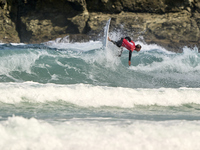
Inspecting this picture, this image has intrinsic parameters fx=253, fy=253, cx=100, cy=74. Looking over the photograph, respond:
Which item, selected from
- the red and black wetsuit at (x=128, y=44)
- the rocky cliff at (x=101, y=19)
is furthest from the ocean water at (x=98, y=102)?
the rocky cliff at (x=101, y=19)

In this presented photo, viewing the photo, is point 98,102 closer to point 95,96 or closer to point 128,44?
point 95,96

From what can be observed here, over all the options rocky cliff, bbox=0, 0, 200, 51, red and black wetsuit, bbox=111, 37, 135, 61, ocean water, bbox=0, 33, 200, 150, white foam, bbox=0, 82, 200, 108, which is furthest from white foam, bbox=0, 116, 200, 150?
rocky cliff, bbox=0, 0, 200, 51

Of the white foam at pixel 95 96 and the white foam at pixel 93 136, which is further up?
the white foam at pixel 93 136

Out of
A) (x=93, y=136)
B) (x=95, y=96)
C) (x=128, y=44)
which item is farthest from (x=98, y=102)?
(x=128, y=44)

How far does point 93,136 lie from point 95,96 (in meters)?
2.19

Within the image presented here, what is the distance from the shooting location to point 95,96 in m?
4.37

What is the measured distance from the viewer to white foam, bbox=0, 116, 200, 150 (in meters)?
2.00

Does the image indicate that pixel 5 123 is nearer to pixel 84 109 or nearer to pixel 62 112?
pixel 62 112

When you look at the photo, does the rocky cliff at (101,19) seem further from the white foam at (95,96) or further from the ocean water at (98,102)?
the white foam at (95,96)

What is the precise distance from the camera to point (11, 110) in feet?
11.2

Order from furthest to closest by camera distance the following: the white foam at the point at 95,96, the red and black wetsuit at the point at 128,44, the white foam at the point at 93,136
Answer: the red and black wetsuit at the point at 128,44, the white foam at the point at 95,96, the white foam at the point at 93,136

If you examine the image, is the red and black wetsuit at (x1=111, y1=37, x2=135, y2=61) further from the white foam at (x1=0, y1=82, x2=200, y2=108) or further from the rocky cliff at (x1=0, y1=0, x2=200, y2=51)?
the rocky cliff at (x1=0, y1=0, x2=200, y2=51)

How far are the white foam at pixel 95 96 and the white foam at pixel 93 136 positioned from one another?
64.9 inches

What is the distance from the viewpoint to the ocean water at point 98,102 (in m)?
2.12
